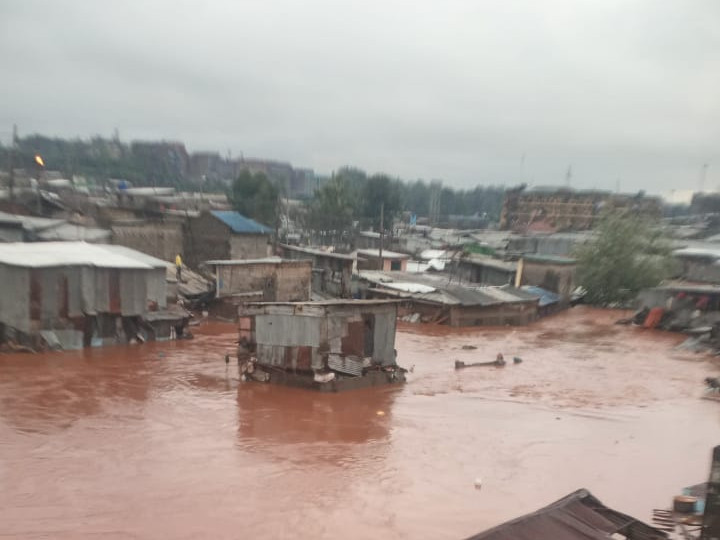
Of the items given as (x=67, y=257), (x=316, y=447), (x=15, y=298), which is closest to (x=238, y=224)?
(x=67, y=257)

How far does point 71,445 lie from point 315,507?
486cm

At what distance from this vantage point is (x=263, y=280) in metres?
23.6

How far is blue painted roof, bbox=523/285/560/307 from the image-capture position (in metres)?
29.8

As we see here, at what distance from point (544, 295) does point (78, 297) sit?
2342cm

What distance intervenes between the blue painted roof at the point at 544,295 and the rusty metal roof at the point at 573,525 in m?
25.4

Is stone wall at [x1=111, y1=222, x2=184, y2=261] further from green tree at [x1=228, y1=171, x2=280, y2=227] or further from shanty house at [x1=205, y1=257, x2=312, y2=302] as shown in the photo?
green tree at [x1=228, y1=171, x2=280, y2=227]

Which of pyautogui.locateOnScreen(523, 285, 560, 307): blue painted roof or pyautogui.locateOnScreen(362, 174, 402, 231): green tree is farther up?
pyautogui.locateOnScreen(362, 174, 402, 231): green tree

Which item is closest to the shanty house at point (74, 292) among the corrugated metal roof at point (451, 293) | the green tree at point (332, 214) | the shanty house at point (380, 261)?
the corrugated metal roof at point (451, 293)

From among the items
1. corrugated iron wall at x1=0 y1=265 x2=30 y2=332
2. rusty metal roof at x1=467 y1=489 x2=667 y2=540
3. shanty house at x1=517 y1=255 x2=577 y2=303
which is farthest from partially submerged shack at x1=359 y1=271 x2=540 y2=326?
rusty metal roof at x1=467 y1=489 x2=667 y2=540

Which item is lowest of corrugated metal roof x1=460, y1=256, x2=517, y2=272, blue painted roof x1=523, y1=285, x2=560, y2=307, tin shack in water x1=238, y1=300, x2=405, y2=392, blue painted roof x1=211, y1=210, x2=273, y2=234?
blue painted roof x1=523, y1=285, x2=560, y2=307

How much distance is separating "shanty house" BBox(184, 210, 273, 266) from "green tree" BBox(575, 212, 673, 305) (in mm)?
18590

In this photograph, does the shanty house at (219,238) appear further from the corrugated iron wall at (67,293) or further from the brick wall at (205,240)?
the corrugated iron wall at (67,293)

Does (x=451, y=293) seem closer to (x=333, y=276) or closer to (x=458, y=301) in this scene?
(x=458, y=301)

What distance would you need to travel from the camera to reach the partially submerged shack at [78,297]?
15305 millimetres
